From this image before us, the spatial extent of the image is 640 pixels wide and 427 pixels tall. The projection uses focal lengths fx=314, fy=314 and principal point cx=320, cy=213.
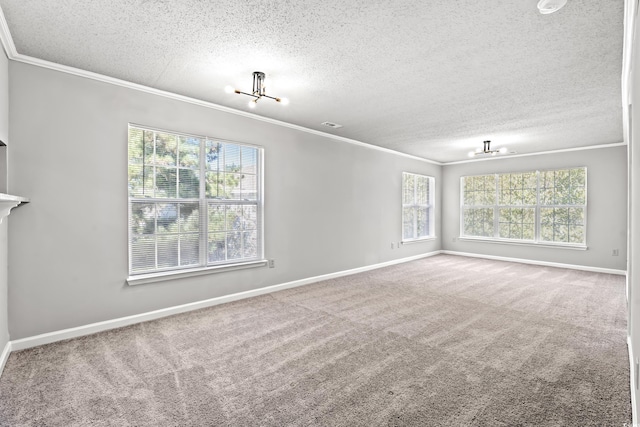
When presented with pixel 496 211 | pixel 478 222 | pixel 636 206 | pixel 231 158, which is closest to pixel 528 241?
pixel 496 211

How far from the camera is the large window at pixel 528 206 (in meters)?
6.45

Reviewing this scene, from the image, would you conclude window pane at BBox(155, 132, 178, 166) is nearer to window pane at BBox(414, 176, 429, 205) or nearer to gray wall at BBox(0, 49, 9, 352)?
gray wall at BBox(0, 49, 9, 352)

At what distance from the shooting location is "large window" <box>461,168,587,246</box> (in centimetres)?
645

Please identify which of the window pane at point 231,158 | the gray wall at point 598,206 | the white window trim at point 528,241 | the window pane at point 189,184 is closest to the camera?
the window pane at point 189,184

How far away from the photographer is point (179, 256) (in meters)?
3.76

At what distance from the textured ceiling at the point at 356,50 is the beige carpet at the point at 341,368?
2520mm

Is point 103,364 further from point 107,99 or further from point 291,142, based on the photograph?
point 291,142

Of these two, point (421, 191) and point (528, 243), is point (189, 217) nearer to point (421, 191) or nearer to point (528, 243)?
point (421, 191)

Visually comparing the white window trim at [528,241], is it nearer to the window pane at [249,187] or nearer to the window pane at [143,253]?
the window pane at [249,187]

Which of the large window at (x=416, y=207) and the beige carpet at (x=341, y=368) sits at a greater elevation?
the large window at (x=416, y=207)

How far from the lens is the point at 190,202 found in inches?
151

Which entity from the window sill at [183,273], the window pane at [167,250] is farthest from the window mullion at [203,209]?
the window pane at [167,250]

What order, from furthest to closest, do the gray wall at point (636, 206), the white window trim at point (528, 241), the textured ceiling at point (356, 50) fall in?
the white window trim at point (528, 241)
the textured ceiling at point (356, 50)
the gray wall at point (636, 206)

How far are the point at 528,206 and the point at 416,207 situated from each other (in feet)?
7.87
